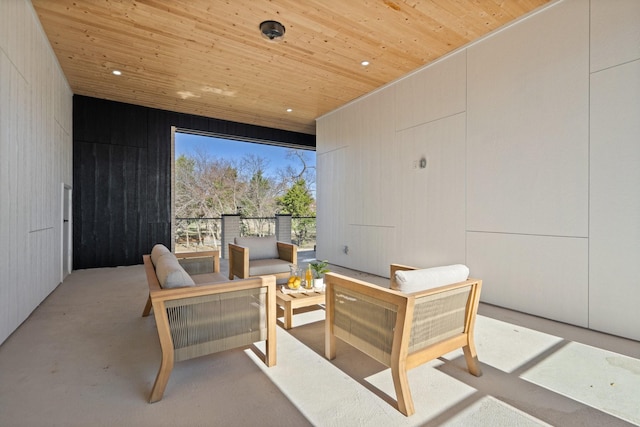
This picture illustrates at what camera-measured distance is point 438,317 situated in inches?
78.6

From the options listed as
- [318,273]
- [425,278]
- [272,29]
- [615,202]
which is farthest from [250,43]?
[615,202]

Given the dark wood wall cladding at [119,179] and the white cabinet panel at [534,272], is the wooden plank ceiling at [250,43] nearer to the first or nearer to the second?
the dark wood wall cladding at [119,179]

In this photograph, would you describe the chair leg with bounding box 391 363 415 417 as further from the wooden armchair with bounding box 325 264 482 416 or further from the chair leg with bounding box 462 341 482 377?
the chair leg with bounding box 462 341 482 377

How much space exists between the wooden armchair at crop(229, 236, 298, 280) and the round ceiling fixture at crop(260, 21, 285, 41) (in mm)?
2643

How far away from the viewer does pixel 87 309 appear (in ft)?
11.9

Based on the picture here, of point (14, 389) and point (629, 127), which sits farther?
point (629, 127)

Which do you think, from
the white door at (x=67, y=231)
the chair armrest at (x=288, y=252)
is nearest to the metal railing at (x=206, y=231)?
the white door at (x=67, y=231)

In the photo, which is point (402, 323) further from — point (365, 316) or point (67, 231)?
point (67, 231)

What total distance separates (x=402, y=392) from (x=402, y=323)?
398 mm

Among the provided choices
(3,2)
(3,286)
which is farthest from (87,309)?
(3,2)

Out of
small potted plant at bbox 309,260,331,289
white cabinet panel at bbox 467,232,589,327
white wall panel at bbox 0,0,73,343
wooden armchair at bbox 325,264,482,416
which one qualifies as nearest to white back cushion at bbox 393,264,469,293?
wooden armchair at bbox 325,264,482,416

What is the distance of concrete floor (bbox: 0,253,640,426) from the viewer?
174 cm

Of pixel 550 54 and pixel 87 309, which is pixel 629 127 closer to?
pixel 550 54

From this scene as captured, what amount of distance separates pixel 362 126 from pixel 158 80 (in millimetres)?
A: 3642
